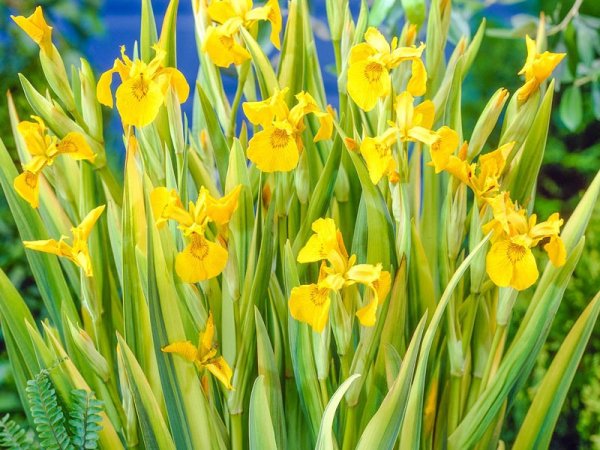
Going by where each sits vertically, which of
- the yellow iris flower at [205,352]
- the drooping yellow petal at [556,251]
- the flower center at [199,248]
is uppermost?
the flower center at [199,248]

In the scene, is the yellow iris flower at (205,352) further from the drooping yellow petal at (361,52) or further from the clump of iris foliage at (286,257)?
the drooping yellow petal at (361,52)

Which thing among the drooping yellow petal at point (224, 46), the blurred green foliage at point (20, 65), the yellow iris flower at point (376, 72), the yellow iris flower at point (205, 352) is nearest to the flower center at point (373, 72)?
the yellow iris flower at point (376, 72)

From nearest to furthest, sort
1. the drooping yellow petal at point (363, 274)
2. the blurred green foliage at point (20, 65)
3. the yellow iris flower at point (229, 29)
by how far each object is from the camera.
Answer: the drooping yellow petal at point (363, 274) → the yellow iris flower at point (229, 29) → the blurred green foliage at point (20, 65)

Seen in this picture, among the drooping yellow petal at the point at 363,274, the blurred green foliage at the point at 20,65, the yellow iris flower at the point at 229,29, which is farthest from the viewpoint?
the blurred green foliage at the point at 20,65

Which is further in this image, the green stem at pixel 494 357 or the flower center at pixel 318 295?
the green stem at pixel 494 357

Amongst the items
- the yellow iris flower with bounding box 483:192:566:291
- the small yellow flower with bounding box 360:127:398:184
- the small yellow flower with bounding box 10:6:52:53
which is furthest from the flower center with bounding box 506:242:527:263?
the small yellow flower with bounding box 10:6:52:53

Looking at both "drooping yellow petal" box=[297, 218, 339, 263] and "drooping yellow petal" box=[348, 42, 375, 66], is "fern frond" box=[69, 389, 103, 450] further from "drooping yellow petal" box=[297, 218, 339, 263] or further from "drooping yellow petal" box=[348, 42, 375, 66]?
"drooping yellow petal" box=[348, 42, 375, 66]

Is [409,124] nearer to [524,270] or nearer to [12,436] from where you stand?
[524,270]
